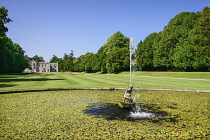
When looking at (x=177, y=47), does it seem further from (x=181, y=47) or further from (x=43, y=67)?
(x=43, y=67)

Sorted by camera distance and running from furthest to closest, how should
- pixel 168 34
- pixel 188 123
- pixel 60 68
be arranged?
pixel 60 68
pixel 168 34
pixel 188 123

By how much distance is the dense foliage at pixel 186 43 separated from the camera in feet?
143

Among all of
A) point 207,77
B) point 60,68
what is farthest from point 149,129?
point 60,68

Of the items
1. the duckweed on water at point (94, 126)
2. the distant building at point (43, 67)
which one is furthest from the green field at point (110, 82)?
the distant building at point (43, 67)

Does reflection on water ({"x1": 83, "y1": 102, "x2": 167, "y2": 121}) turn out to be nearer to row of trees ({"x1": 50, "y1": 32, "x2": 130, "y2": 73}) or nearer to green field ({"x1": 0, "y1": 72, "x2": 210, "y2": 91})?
green field ({"x1": 0, "y1": 72, "x2": 210, "y2": 91})

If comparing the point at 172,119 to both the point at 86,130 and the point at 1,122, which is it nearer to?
the point at 86,130

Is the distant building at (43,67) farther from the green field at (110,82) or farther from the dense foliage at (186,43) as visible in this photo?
the green field at (110,82)

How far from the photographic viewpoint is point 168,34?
54.2 metres

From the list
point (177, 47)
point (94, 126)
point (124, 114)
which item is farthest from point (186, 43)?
point (94, 126)

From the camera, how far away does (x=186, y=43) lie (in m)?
47.0

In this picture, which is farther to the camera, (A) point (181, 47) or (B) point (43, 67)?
(B) point (43, 67)

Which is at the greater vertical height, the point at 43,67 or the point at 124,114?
the point at 43,67

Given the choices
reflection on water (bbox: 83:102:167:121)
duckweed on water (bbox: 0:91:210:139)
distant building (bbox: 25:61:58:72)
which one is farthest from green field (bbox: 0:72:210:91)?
distant building (bbox: 25:61:58:72)

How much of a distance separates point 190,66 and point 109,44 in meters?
54.7
